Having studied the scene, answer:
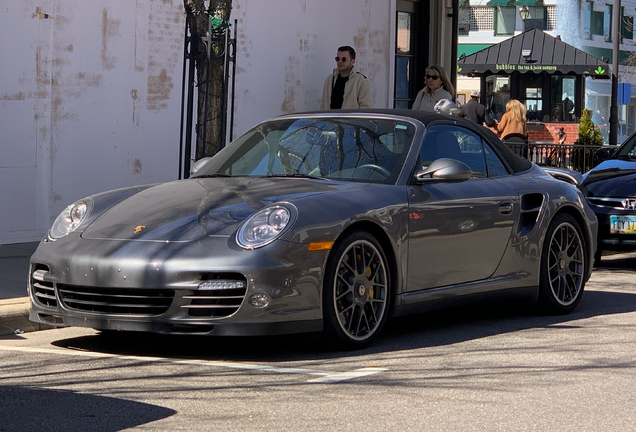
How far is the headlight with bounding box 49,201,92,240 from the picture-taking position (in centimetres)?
710

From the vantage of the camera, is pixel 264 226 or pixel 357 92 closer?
pixel 264 226

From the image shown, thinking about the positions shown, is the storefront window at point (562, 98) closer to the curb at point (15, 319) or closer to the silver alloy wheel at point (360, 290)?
the curb at point (15, 319)

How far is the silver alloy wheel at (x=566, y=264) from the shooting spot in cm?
853

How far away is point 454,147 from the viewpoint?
8.06 m

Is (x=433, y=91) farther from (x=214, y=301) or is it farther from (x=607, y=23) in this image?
(x=607, y=23)

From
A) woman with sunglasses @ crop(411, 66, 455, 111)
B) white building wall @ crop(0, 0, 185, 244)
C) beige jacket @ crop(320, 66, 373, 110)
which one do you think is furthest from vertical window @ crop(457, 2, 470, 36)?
woman with sunglasses @ crop(411, 66, 455, 111)

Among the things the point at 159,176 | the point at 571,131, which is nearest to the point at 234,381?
the point at 159,176

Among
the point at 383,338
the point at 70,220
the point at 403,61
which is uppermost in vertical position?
the point at 403,61

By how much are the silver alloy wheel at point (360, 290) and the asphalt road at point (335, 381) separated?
159 mm

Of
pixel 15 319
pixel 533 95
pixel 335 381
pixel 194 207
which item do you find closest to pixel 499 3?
pixel 533 95

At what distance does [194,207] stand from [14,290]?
7.92 feet

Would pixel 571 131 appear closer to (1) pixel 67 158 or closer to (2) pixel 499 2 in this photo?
(2) pixel 499 2

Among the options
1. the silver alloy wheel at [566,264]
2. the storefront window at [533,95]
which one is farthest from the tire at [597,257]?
the storefront window at [533,95]

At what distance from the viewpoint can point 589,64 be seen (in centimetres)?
3941
